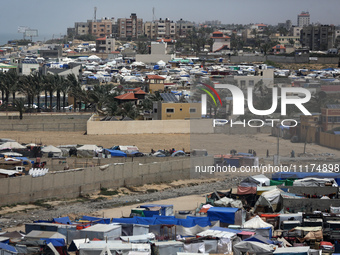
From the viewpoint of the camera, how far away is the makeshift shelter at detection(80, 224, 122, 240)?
19234mm

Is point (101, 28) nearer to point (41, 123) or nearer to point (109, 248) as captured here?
point (41, 123)

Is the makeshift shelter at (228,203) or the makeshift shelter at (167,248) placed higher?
the makeshift shelter at (167,248)

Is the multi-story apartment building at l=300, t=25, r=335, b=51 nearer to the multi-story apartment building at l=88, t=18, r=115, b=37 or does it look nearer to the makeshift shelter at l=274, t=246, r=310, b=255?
the multi-story apartment building at l=88, t=18, r=115, b=37

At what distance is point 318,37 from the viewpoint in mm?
122000

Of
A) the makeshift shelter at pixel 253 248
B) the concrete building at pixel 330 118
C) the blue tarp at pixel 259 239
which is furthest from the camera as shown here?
the concrete building at pixel 330 118

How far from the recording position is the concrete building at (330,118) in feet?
117

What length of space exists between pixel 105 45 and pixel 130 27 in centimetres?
3200

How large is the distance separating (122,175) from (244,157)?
767 cm

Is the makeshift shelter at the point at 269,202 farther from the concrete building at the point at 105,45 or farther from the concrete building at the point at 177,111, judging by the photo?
the concrete building at the point at 105,45

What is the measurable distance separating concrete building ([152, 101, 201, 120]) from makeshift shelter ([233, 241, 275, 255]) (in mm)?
25498

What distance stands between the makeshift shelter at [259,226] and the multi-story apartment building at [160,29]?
12937cm

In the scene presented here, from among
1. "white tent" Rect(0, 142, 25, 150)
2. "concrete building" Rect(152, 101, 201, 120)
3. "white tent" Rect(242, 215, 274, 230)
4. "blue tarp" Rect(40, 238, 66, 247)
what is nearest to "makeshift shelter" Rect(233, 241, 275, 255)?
"white tent" Rect(242, 215, 274, 230)

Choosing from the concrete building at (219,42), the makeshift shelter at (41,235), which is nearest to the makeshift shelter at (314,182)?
the makeshift shelter at (41,235)

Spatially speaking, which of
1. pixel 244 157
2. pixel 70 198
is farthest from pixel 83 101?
pixel 70 198
